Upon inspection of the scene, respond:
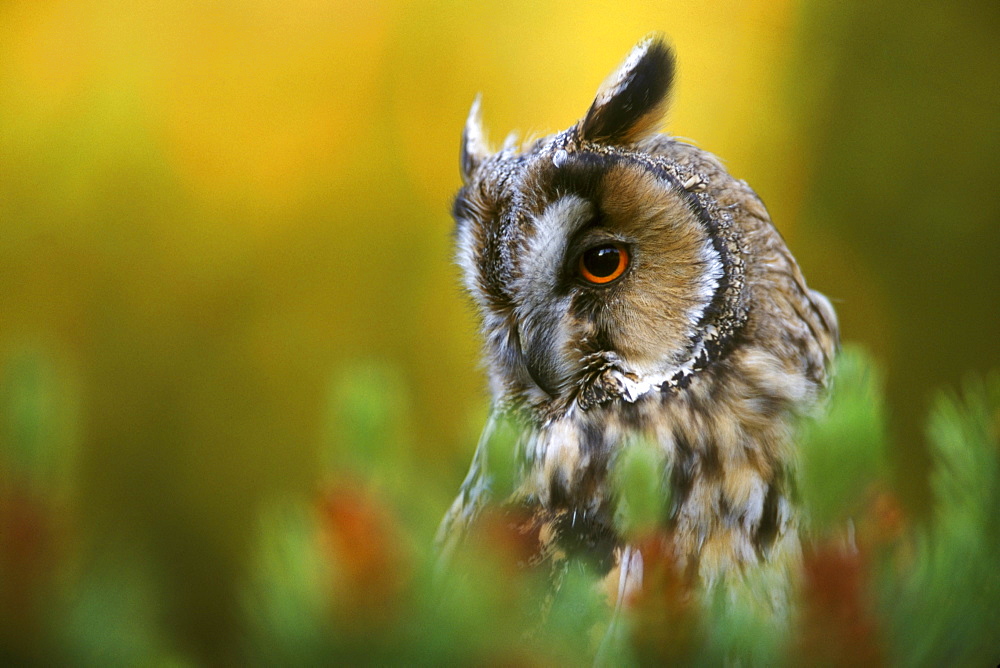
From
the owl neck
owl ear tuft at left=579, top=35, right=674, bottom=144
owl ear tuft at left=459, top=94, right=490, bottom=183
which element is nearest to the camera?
the owl neck

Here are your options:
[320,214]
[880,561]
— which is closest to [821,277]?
[320,214]

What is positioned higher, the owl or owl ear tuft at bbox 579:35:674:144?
owl ear tuft at bbox 579:35:674:144

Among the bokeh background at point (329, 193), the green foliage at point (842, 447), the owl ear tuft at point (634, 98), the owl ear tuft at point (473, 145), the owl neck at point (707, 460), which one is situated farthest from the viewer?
the bokeh background at point (329, 193)

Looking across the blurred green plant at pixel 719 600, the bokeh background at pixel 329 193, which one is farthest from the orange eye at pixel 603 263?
the blurred green plant at pixel 719 600

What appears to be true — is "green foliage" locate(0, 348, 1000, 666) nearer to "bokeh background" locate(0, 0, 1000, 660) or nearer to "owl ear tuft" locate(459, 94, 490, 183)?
"owl ear tuft" locate(459, 94, 490, 183)

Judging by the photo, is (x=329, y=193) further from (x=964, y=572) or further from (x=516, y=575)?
(x=964, y=572)

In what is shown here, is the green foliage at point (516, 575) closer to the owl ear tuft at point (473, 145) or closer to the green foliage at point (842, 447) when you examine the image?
the green foliage at point (842, 447)

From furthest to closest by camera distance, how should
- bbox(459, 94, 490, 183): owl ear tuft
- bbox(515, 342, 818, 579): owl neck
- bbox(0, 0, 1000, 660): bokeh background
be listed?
bbox(0, 0, 1000, 660): bokeh background → bbox(459, 94, 490, 183): owl ear tuft → bbox(515, 342, 818, 579): owl neck

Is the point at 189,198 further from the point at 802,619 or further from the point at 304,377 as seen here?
the point at 802,619

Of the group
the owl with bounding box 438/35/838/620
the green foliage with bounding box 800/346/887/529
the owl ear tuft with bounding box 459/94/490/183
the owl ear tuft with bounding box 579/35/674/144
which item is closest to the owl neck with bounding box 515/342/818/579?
the owl with bounding box 438/35/838/620
